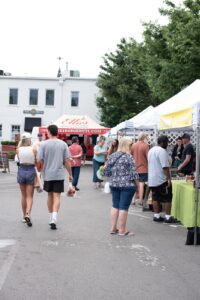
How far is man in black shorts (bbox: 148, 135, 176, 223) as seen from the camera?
10797 millimetres

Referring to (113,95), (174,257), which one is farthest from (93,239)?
(113,95)

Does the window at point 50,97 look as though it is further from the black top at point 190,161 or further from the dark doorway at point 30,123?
the black top at point 190,161

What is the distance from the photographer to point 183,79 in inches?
851

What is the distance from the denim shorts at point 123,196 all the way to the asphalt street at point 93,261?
1.79ft

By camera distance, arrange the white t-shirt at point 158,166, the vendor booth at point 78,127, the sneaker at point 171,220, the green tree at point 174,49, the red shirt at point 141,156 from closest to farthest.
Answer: the white t-shirt at point 158,166 → the sneaker at point 171,220 → the red shirt at point 141,156 → the green tree at point 174,49 → the vendor booth at point 78,127

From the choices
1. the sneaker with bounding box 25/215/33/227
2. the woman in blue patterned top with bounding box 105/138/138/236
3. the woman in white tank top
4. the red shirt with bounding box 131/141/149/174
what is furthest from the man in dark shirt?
the sneaker with bounding box 25/215/33/227

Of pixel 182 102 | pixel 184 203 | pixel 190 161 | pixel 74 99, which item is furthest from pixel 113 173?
pixel 74 99

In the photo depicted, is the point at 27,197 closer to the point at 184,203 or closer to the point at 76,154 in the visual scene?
the point at 184,203

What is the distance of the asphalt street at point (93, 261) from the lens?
5.77 m

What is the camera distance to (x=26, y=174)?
33.2 feet

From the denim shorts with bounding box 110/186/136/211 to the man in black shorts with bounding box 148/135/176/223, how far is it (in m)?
1.67

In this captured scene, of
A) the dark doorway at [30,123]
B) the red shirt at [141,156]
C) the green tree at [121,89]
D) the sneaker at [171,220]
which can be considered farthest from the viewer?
the dark doorway at [30,123]

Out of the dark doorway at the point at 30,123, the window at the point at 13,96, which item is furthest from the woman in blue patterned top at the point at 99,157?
the window at the point at 13,96

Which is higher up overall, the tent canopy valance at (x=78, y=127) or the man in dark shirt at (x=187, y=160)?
the tent canopy valance at (x=78, y=127)
